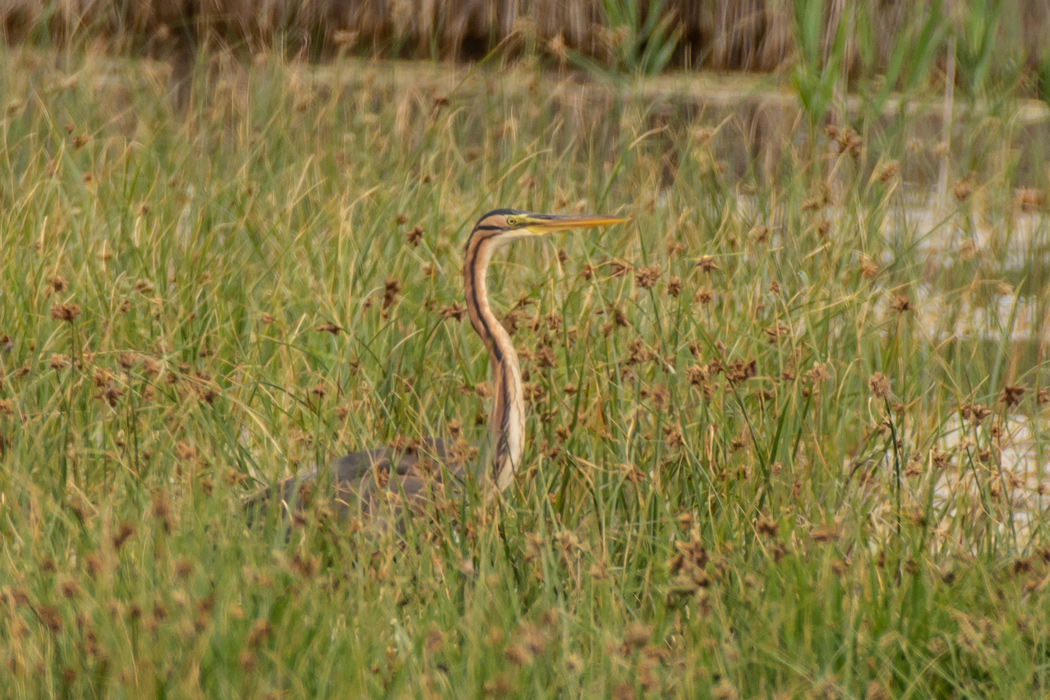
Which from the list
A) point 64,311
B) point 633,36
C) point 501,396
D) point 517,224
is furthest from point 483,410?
point 633,36

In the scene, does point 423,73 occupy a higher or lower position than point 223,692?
higher

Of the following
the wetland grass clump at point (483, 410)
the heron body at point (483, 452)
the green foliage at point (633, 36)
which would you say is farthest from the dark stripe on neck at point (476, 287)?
the green foliage at point (633, 36)

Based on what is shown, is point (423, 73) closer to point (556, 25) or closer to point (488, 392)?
point (556, 25)

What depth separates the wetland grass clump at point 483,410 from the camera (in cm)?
205

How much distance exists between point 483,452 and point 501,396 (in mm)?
275

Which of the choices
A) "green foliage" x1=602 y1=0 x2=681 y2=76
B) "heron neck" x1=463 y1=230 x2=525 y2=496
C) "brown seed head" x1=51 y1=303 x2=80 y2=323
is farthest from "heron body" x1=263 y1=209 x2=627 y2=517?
"green foliage" x1=602 y1=0 x2=681 y2=76

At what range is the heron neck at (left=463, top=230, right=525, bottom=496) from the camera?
2812 mm

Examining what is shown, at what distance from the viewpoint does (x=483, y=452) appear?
265 cm

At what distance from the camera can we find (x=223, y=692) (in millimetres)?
1862

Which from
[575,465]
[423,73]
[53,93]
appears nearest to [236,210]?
[53,93]

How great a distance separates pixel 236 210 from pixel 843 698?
2904 mm

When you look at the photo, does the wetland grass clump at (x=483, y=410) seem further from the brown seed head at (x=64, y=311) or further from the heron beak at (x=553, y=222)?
the heron beak at (x=553, y=222)

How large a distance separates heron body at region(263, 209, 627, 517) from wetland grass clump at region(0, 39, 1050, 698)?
2.5 inches

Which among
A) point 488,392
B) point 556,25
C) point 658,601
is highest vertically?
point 556,25
